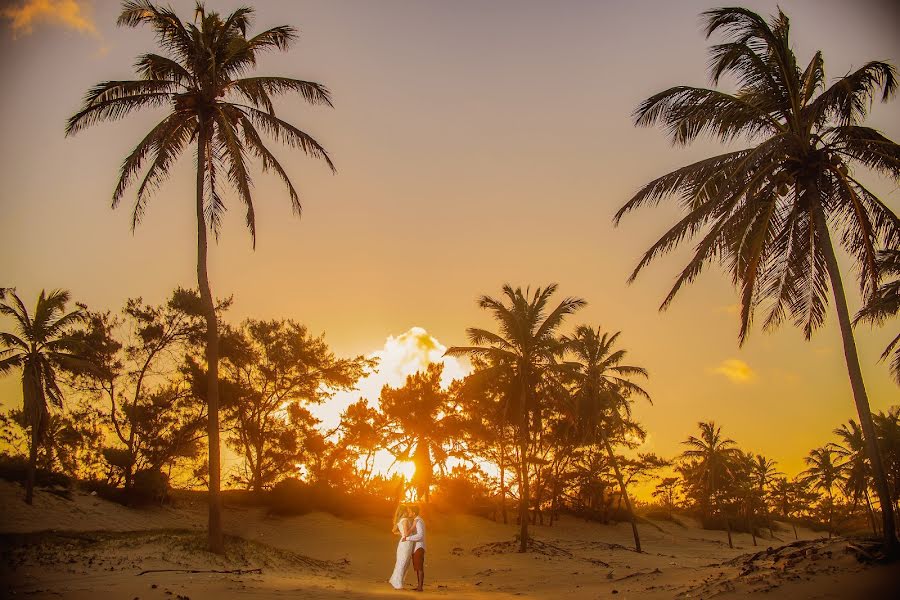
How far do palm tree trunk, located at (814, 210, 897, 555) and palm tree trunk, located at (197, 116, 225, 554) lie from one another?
1475 centimetres

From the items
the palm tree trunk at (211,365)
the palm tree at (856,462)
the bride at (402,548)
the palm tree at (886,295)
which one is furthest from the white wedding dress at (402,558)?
the palm tree at (856,462)

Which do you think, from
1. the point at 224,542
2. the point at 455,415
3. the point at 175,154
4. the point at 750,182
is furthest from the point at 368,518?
the point at 750,182

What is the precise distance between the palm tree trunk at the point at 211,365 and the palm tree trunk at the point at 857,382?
1475 centimetres

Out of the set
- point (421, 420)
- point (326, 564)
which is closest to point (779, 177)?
point (326, 564)

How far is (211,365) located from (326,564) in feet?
28.6

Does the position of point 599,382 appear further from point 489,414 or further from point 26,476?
point 26,476

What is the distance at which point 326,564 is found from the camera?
18625mm

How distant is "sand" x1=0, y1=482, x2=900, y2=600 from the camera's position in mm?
8328

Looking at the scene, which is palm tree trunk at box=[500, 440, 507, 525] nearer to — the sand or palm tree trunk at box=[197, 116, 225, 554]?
the sand

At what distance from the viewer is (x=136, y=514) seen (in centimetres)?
2478

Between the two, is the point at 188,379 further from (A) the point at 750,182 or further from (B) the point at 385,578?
(A) the point at 750,182

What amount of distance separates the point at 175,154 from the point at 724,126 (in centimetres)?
1517

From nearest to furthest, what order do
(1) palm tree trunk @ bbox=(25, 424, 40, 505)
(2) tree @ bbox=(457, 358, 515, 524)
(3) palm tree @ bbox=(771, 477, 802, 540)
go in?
(1) palm tree trunk @ bbox=(25, 424, 40, 505), (2) tree @ bbox=(457, 358, 515, 524), (3) palm tree @ bbox=(771, 477, 802, 540)

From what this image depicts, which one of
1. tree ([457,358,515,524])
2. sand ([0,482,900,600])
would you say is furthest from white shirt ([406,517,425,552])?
Result: tree ([457,358,515,524])
